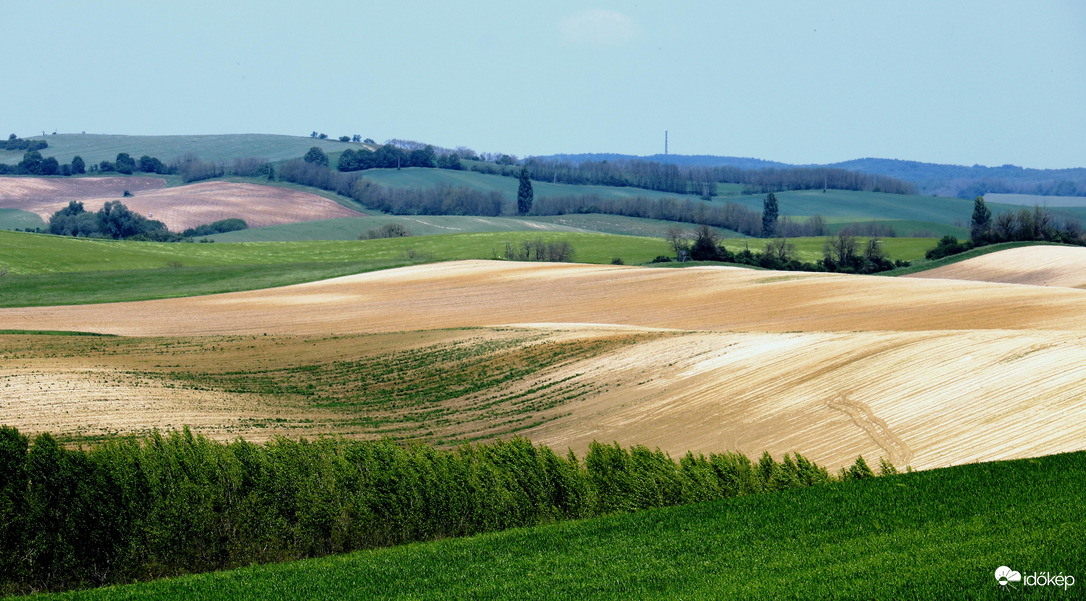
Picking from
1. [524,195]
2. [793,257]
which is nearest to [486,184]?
[524,195]

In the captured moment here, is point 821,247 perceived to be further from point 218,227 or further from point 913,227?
point 218,227

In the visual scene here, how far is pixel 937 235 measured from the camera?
12500cm

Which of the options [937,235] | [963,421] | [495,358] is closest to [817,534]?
[963,421]

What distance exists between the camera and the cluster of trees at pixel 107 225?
113250mm

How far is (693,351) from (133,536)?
18348mm

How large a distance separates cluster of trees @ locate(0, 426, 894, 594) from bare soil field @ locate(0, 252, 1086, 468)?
5086 millimetres

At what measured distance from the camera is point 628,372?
93.9ft

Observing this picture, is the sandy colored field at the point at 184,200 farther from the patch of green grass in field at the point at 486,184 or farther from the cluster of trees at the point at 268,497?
the cluster of trees at the point at 268,497

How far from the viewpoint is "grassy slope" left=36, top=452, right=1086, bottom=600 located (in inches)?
381

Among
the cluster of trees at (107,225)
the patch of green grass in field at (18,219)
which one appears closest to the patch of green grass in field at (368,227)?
the cluster of trees at (107,225)

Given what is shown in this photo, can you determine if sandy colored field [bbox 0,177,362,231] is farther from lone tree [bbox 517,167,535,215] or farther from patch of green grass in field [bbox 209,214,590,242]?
lone tree [bbox 517,167,535,215]

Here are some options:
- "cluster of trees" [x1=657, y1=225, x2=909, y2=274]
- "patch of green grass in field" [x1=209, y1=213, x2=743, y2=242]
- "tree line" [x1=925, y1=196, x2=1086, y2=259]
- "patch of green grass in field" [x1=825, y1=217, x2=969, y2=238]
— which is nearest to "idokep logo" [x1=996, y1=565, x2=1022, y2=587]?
"cluster of trees" [x1=657, y1=225, x2=909, y2=274]

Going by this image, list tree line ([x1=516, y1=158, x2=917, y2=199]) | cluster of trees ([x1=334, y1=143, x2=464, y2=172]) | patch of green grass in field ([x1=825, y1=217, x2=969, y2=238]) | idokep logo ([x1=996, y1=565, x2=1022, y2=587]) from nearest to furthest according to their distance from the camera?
idokep logo ([x1=996, y1=565, x2=1022, y2=587]) → patch of green grass in field ([x1=825, y1=217, x2=969, y2=238]) → cluster of trees ([x1=334, y1=143, x2=464, y2=172]) → tree line ([x1=516, y1=158, x2=917, y2=199])

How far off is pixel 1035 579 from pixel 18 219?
5284 inches
